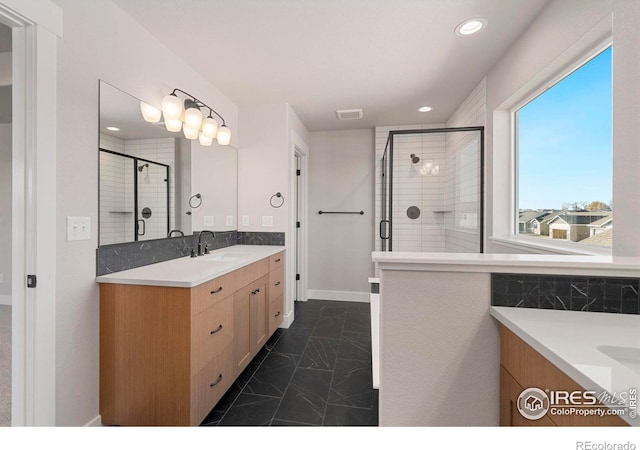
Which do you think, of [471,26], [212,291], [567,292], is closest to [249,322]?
[212,291]

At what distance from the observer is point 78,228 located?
143 centimetres

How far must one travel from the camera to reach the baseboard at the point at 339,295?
12.8 ft

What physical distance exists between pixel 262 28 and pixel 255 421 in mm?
2397

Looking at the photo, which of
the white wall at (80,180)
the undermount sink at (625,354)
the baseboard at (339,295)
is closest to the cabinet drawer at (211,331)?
the white wall at (80,180)

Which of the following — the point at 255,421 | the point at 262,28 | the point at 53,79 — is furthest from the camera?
the point at 262,28

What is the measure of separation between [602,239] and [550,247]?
25cm

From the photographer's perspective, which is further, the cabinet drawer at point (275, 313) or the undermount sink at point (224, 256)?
the cabinet drawer at point (275, 313)

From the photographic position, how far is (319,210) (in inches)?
159

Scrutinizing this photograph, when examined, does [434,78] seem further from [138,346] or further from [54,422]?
[54,422]

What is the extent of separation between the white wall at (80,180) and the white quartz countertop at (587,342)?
1895 millimetres

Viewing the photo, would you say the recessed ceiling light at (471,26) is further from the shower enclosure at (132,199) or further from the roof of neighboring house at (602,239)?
the shower enclosure at (132,199)

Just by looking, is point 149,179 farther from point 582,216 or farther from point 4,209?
point 4,209

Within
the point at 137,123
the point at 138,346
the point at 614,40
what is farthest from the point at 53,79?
the point at 614,40

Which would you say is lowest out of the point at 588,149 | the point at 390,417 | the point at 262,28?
the point at 390,417
